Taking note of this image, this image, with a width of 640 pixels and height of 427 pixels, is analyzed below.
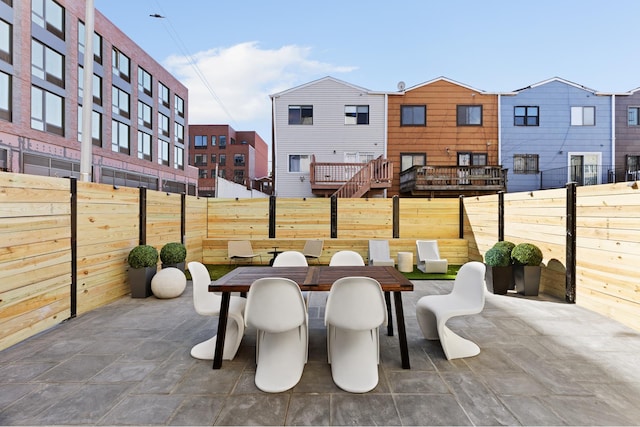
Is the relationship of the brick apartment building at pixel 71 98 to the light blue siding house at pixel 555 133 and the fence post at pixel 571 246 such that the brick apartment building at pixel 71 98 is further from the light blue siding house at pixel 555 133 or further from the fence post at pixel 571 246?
the light blue siding house at pixel 555 133

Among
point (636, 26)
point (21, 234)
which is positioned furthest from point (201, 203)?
point (636, 26)

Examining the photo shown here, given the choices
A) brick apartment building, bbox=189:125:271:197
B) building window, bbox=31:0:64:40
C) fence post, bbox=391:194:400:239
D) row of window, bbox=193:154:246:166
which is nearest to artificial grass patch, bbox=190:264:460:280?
fence post, bbox=391:194:400:239

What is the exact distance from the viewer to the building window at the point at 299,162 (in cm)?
1462

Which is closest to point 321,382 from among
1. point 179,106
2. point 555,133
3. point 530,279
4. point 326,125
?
point 530,279

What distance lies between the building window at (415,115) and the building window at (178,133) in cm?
1948

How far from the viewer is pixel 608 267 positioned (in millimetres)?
4527

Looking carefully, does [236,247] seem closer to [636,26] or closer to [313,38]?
[313,38]

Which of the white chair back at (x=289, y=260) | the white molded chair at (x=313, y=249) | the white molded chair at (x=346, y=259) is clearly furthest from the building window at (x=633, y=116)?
the white chair back at (x=289, y=260)

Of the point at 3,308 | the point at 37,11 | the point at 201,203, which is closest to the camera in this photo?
the point at 3,308

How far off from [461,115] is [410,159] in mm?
3040

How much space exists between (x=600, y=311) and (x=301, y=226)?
670 centimetres

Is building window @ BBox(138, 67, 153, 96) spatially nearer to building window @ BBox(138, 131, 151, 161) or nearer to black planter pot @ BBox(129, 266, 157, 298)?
building window @ BBox(138, 131, 151, 161)

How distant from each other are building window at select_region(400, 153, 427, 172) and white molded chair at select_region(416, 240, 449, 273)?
6581mm

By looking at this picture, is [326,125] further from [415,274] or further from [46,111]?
[46,111]
